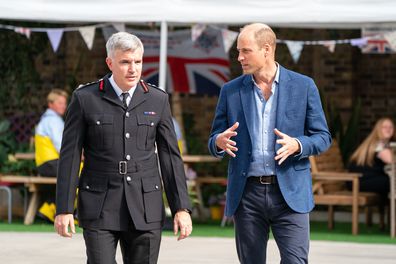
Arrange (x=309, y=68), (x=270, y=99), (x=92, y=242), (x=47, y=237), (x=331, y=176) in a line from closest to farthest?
(x=92, y=242)
(x=270, y=99)
(x=47, y=237)
(x=331, y=176)
(x=309, y=68)

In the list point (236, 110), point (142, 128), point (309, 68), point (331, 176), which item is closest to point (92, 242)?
point (142, 128)

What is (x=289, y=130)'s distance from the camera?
5957 millimetres

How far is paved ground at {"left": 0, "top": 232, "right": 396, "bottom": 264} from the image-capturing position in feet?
32.8

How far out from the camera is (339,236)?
1288 centimetres

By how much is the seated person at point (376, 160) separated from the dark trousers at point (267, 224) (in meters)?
7.51

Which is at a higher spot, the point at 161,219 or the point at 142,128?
the point at 142,128

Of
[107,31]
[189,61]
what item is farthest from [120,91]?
[189,61]

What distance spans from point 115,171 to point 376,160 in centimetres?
821

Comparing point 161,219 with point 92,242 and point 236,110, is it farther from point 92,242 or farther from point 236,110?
point 236,110

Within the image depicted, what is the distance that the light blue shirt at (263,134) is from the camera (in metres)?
5.92

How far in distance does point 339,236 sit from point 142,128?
7.60 meters

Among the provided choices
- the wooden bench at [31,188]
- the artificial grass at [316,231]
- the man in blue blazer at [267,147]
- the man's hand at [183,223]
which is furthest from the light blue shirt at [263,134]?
the wooden bench at [31,188]

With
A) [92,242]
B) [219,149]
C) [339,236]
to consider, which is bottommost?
[339,236]

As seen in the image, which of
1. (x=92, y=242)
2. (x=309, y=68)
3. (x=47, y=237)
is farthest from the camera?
(x=309, y=68)
